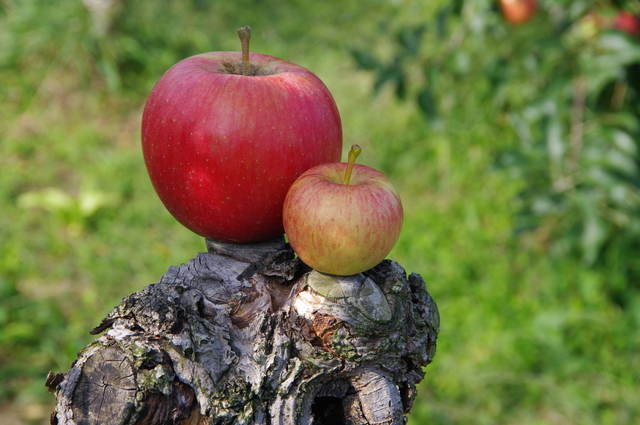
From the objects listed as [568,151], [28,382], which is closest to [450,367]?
[568,151]

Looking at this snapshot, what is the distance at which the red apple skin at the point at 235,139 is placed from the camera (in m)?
1.05

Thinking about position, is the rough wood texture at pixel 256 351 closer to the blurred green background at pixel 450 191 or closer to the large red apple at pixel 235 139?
the large red apple at pixel 235 139

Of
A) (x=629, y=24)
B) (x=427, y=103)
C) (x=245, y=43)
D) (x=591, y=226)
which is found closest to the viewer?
(x=245, y=43)

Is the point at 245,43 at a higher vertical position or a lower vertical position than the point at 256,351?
higher

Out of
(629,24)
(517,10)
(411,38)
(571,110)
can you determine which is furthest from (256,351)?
(517,10)

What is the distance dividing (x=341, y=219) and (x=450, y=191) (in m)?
2.52

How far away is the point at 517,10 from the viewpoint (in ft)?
9.20

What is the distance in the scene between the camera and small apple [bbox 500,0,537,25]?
2.70 m

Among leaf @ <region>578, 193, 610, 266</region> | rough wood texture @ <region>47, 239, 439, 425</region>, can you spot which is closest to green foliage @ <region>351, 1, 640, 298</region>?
leaf @ <region>578, 193, 610, 266</region>

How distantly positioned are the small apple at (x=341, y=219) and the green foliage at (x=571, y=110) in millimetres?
1431

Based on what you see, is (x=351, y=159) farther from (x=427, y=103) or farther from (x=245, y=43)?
(x=427, y=103)

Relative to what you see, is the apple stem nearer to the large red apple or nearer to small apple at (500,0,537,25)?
the large red apple

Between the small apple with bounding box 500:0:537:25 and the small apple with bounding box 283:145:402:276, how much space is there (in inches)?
79.2

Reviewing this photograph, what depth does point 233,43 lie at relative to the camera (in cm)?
455
